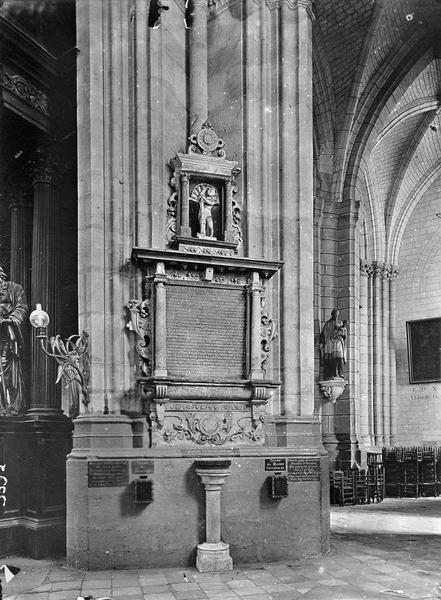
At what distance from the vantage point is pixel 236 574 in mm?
7555

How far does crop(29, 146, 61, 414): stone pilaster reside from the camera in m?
9.19

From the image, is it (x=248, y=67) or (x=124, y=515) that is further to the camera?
(x=248, y=67)

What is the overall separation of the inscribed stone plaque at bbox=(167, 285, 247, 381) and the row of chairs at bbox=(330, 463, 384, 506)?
24.3 feet

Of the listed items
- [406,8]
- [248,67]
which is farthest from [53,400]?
[406,8]

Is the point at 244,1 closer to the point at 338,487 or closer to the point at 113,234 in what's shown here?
the point at 113,234

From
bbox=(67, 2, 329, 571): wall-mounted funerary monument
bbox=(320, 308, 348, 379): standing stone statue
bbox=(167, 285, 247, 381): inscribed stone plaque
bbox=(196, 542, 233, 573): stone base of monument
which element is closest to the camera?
bbox=(196, 542, 233, 573): stone base of monument

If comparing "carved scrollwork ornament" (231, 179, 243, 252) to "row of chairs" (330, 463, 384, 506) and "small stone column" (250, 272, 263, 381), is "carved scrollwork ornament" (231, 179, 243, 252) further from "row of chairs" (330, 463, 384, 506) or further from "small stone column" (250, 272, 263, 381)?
"row of chairs" (330, 463, 384, 506)

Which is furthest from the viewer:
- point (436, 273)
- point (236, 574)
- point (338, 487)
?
point (436, 273)

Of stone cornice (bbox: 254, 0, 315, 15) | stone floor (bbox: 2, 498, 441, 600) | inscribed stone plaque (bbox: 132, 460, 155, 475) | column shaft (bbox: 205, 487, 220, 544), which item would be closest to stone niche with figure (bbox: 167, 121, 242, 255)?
stone cornice (bbox: 254, 0, 315, 15)

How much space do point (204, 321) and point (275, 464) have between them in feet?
6.65

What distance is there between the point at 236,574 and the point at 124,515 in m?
1.45

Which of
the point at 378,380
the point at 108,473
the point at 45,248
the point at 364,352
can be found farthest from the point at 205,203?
the point at 378,380

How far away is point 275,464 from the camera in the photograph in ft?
28.0

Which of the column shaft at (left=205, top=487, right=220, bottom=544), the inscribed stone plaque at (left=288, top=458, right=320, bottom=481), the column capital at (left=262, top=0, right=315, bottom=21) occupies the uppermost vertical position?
the column capital at (left=262, top=0, right=315, bottom=21)
